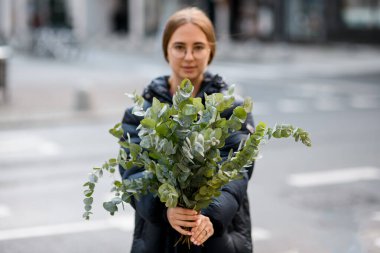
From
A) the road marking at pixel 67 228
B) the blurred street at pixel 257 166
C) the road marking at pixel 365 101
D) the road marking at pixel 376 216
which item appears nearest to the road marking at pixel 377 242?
the blurred street at pixel 257 166

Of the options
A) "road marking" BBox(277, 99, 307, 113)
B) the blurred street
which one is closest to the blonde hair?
the blurred street

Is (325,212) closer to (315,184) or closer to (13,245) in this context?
(315,184)

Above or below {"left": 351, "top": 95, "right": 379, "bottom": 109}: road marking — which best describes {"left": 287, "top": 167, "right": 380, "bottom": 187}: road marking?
above

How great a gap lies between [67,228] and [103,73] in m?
16.8

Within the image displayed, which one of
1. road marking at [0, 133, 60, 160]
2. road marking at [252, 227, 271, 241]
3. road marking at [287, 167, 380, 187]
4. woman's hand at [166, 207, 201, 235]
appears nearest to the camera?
woman's hand at [166, 207, 201, 235]

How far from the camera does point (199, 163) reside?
9.01ft

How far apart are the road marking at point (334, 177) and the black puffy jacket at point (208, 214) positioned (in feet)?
15.5

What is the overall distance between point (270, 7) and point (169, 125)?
38.9 metres

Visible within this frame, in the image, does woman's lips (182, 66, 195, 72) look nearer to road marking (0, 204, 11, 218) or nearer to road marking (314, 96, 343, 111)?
road marking (0, 204, 11, 218)

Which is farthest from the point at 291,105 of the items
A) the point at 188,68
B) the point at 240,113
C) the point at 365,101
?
the point at 240,113

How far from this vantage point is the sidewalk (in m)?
13.5

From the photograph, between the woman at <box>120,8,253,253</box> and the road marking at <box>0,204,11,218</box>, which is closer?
the woman at <box>120,8,253,253</box>

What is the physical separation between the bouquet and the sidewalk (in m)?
4.41

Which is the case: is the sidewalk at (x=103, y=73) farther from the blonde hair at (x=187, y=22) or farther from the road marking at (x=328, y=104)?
the blonde hair at (x=187, y=22)
